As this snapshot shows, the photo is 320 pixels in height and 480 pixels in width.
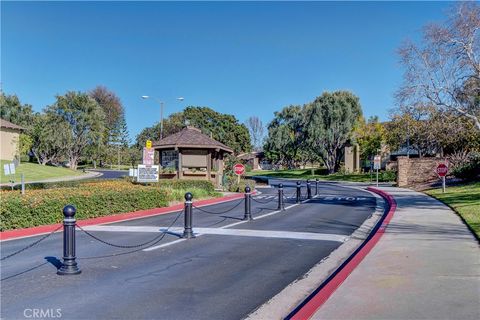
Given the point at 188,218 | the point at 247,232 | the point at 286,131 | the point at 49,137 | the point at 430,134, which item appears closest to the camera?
the point at 188,218

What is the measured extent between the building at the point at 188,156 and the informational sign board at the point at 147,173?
395 inches

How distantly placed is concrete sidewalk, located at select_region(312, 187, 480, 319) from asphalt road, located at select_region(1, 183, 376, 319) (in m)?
1.10

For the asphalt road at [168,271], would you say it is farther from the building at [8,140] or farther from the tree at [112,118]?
the tree at [112,118]

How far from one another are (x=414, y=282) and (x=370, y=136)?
60.9m

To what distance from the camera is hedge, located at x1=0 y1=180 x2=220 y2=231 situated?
13.1m

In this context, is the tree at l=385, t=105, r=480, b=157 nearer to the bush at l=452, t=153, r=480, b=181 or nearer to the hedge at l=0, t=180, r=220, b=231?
the bush at l=452, t=153, r=480, b=181

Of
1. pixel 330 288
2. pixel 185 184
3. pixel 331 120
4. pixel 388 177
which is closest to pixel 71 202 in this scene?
pixel 330 288

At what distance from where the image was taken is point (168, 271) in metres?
8.23

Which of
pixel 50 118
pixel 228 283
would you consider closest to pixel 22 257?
pixel 228 283

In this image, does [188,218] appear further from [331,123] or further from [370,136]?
[370,136]

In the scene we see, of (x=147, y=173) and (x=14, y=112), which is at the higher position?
(x=14, y=112)

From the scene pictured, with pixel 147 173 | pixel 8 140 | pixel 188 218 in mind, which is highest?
pixel 8 140

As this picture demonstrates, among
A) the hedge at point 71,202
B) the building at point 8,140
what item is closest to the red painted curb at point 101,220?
the hedge at point 71,202

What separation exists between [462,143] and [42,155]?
181 feet
